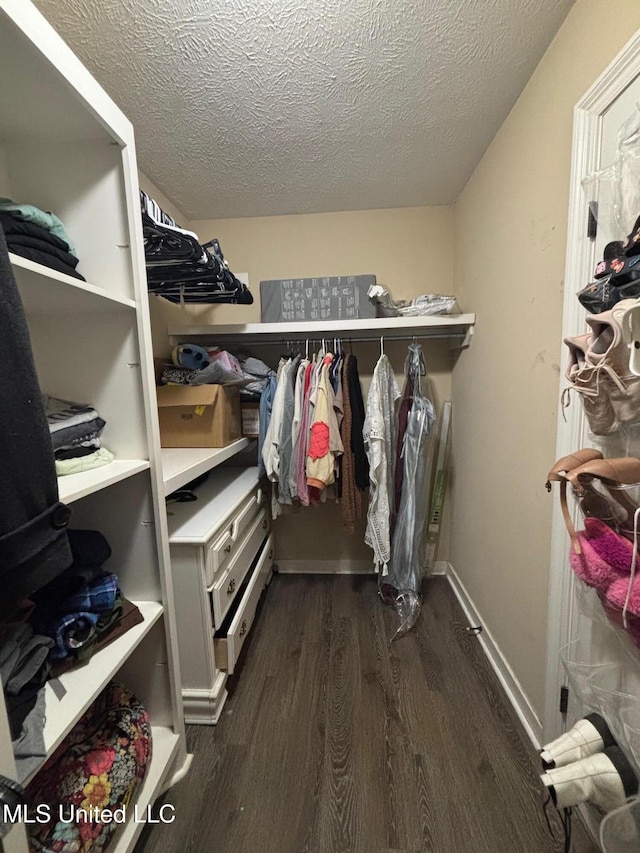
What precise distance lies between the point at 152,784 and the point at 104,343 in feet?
3.91

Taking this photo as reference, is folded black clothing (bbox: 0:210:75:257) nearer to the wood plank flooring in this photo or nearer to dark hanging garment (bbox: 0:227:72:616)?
dark hanging garment (bbox: 0:227:72:616)

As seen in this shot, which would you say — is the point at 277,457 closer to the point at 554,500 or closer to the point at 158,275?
the point at 158,275

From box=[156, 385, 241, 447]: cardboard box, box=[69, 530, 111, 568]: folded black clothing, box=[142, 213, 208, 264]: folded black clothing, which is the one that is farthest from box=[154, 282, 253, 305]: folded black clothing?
box=[69, 530, 111, 568]: folded black clothing

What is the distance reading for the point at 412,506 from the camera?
1815mm

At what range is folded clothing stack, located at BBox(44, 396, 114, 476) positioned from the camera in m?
0.82

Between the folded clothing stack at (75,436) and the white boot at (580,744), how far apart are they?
125 centimetres

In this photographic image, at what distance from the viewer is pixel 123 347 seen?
94 cm

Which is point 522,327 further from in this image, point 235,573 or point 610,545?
point 235,573

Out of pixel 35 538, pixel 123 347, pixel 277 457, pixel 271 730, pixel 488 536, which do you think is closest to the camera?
pixel 35 538

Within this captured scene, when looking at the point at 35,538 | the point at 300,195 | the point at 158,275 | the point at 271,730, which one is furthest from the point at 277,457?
the point at 300,195

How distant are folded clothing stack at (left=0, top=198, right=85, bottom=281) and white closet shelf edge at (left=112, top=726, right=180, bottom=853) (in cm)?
132

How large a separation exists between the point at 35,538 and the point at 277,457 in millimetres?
1242

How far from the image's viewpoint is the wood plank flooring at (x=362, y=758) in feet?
3.22

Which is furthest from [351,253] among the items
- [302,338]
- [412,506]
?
[412,506]
